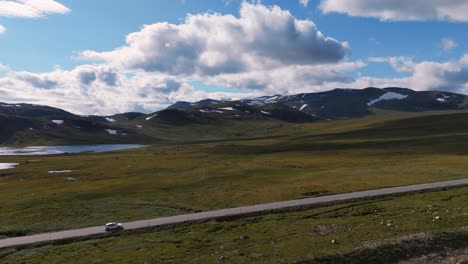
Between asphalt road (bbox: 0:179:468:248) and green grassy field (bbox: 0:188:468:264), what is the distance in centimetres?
210

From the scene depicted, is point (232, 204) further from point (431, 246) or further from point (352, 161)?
point (352, 161)

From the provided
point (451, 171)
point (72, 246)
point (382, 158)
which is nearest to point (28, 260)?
point (72, 246)

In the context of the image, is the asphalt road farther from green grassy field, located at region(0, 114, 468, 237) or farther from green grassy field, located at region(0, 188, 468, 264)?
green grassy field, located at region(0, 114, 468, 237)

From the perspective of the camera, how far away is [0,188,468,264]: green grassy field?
110 ft

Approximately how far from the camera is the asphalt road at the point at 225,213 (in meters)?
42.0

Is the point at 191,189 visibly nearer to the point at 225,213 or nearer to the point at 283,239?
the point at 225,213

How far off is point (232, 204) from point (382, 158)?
2549 inches

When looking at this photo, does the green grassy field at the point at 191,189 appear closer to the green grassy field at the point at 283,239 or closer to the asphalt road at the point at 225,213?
the asphalt road at the point at 225,213

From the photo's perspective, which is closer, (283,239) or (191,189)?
(283,239)

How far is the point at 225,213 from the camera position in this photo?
4912 cm

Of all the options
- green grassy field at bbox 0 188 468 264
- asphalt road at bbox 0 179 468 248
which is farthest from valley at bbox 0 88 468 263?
asphalt road at bbox 0 179 468 248

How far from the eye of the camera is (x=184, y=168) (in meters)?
111

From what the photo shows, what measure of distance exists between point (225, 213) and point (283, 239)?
12447 millimetres

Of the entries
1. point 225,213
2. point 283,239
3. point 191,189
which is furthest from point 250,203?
point 283,239
